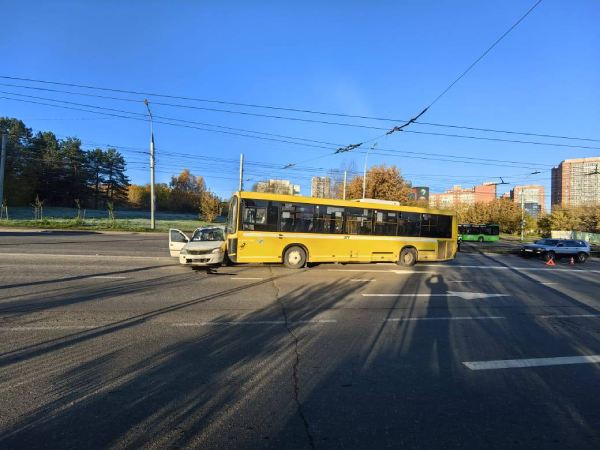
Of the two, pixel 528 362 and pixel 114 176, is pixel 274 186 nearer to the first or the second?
pixel 114 176

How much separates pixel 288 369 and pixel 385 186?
174 ft

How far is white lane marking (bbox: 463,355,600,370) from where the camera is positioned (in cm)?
530

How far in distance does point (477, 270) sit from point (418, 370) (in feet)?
45.2

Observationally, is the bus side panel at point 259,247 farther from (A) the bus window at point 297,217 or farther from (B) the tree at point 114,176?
(B) the tree at point 114,176

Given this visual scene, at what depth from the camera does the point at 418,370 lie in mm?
5051

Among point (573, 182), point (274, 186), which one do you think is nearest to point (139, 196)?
point (274, 186)

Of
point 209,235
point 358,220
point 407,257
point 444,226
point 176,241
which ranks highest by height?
point 358,220

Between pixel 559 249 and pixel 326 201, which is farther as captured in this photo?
pixel 559 249

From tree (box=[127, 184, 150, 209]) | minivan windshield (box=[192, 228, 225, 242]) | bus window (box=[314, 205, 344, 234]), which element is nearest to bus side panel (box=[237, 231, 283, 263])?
minivan windshield (box=[192, 228, 225, 242])

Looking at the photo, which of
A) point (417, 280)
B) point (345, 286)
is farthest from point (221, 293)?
point (417, 280)

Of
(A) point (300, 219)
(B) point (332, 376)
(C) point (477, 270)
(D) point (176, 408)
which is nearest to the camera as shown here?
(D) point (176, 408)

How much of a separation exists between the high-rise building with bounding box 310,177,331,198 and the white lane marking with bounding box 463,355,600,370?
203 ft

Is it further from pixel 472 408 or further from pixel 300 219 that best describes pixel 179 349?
pixel 300 219

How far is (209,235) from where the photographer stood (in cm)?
1596
